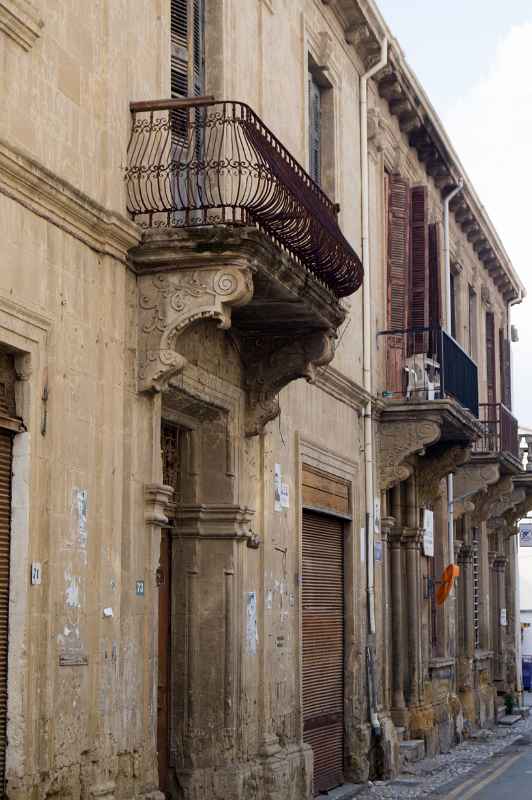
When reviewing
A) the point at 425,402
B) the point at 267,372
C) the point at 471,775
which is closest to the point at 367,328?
the point at 425,402

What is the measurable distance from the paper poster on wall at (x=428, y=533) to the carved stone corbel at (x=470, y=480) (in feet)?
7.43

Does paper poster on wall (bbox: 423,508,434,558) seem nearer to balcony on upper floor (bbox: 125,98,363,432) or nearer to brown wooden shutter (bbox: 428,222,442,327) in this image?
brown wooden shutter (bbox: 428,222,442,327)

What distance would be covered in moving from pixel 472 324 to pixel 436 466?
22.3 ft

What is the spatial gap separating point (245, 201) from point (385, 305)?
25.7 feet

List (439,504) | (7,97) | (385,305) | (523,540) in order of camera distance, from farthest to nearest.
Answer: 1. (523,540)
2. (439,504)
3. (385,305)
4. (7,97)

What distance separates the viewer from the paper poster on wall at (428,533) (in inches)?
810

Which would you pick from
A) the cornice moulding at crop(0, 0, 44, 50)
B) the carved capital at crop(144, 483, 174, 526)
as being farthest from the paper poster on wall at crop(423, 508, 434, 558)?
the cornice moulding at crop(0, 0, 44, 50)

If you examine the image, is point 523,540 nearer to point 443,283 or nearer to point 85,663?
point 443,283

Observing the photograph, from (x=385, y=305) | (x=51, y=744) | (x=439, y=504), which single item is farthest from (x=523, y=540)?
(x=51, y=744)

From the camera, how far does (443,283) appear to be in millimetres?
22734

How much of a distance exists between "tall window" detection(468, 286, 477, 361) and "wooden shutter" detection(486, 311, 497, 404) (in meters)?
1.56

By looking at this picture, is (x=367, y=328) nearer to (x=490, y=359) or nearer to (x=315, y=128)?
(x=315, y=128)

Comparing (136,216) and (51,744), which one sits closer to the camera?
(51,744)

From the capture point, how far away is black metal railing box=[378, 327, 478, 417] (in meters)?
18.8
